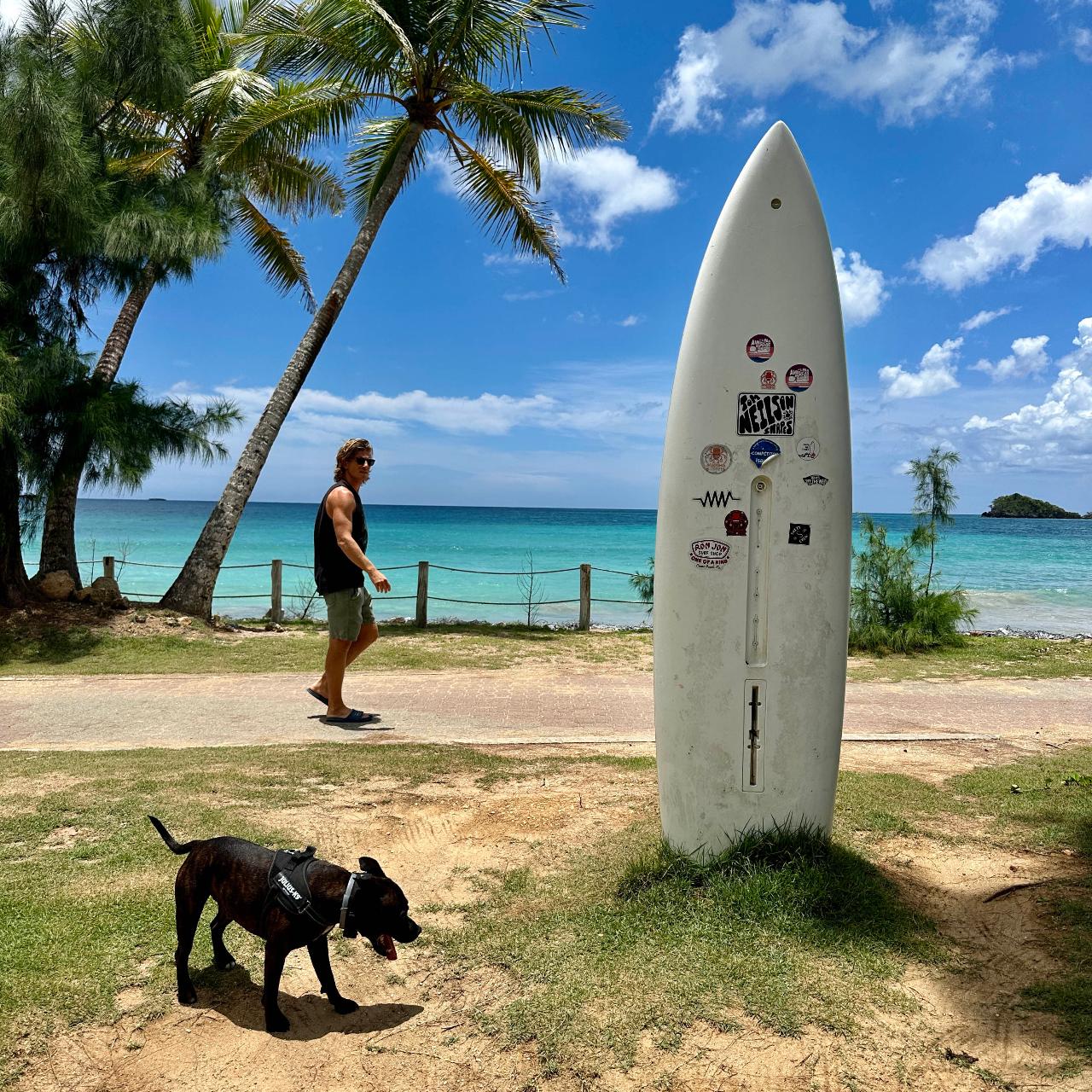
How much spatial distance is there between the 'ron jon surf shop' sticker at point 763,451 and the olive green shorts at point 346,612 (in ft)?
12.5

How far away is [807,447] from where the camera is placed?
3738mm

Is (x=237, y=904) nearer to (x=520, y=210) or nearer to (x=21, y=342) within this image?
(x=21, y=342)

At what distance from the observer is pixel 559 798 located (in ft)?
16.2

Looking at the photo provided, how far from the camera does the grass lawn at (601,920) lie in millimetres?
2865

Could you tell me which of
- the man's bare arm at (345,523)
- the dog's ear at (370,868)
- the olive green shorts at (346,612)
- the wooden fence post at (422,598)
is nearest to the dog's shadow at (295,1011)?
the dog's ear at (370,868)

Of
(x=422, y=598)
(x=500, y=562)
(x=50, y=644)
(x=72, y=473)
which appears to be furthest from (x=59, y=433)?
(x=500, y=562)

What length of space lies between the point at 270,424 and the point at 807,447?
1025cm

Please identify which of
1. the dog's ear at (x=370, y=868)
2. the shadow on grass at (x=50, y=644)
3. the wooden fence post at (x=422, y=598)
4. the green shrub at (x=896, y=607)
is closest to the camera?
the dog's ear at (x=370, y=868)

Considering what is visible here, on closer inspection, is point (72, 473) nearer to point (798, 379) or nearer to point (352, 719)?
point (352, 719)

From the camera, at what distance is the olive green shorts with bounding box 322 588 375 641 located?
664cm

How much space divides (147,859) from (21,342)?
9607 mm

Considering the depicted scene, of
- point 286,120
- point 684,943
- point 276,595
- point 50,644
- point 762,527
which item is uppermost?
point 286,120

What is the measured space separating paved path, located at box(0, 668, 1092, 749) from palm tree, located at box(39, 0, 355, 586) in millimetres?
5047

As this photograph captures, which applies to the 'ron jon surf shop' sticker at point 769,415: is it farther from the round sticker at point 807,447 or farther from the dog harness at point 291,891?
the dog harness at point 291,891
